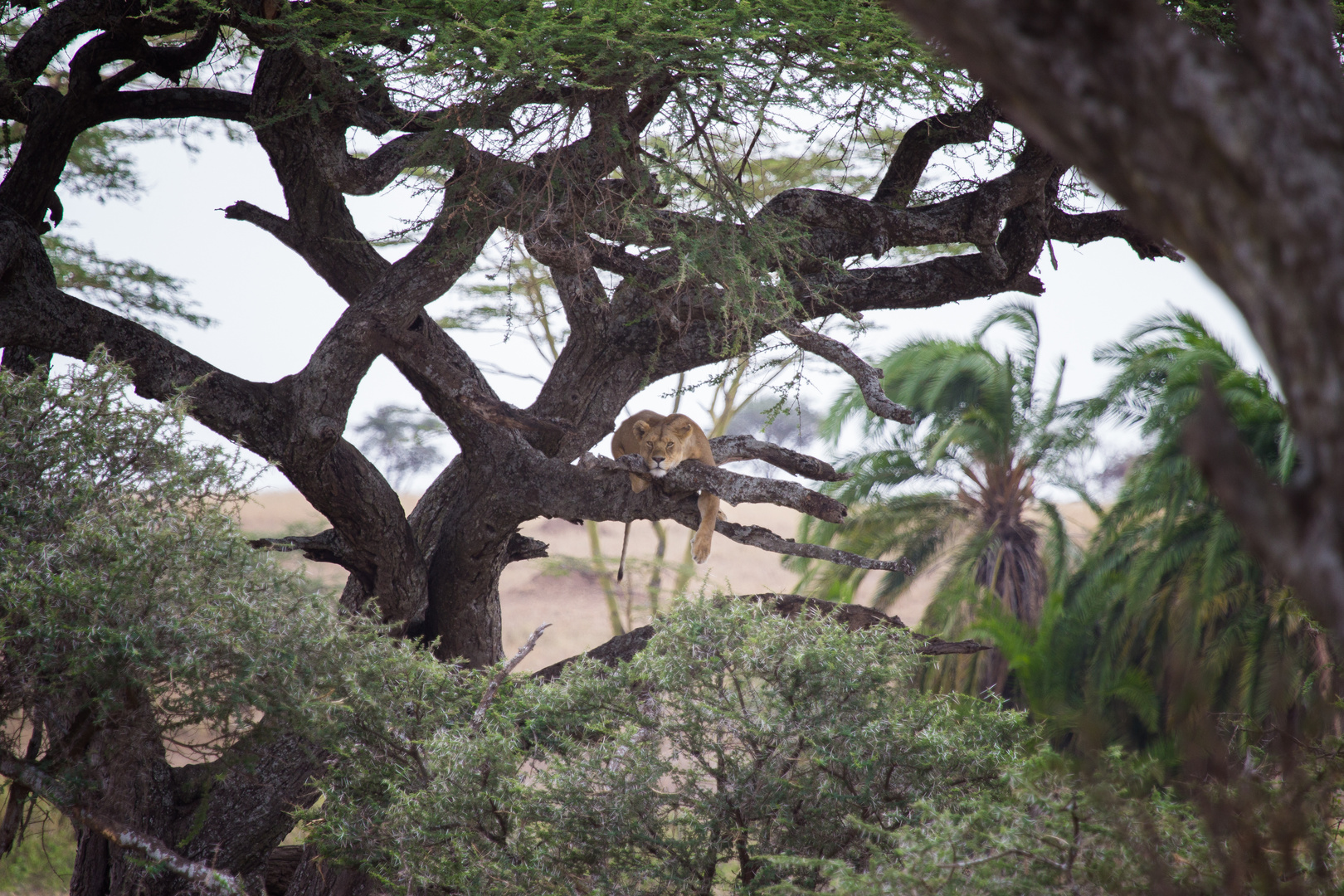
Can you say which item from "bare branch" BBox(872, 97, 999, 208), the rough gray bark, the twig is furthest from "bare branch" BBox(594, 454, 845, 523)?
the rough gray bark

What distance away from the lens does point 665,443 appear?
20.6 feet

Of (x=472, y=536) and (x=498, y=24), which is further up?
(x=498, y=24)

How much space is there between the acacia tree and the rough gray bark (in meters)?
3.31

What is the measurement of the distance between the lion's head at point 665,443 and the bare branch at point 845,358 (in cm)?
121

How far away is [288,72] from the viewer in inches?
238

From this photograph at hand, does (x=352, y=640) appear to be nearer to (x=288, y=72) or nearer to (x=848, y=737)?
(x=848, y=737)

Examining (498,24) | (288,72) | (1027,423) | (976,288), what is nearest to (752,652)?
(498,24)

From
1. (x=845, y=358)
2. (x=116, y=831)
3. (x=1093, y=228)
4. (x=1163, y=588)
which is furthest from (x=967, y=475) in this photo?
(x=116, y=831)

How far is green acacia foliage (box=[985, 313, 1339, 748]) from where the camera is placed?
434 inches

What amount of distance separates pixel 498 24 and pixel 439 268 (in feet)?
6.09

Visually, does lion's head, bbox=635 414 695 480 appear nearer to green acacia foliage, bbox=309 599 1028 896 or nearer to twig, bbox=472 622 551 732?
twig, bbox=472 622 551 732

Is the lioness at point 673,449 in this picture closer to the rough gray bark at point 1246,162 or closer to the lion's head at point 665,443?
the lion's head at point 665,443

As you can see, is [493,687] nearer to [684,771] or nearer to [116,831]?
[684,771]

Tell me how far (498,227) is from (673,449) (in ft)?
6.14
